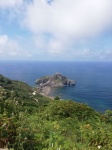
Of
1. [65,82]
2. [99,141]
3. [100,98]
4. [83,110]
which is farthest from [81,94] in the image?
[99,141]

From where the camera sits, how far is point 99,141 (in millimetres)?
7324

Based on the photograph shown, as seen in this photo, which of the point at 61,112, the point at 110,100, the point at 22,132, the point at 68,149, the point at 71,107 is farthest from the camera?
the point at 110,100

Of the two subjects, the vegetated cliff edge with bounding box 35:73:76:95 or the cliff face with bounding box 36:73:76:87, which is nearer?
the vegetated cliff edge with bounding box 35:73:76:95

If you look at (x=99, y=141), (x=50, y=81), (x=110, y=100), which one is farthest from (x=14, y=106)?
(x=50, y=81)

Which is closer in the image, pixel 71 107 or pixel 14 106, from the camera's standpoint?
pixel 14 106

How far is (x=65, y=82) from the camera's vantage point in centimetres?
16250

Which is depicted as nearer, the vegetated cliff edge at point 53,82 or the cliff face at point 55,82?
the vegetated cliff edge at point 53,82

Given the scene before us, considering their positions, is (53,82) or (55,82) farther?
(55,82)

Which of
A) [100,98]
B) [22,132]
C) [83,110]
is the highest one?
[22,132]

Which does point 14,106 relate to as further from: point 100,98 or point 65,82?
point 65,82

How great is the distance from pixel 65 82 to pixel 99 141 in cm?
15528

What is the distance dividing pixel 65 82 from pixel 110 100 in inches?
2042

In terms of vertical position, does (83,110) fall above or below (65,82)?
above

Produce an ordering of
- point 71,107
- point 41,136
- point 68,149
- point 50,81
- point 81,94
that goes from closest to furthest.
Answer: point 68,149
point 41,136
point 71,107
point 81,94
point 50,81
